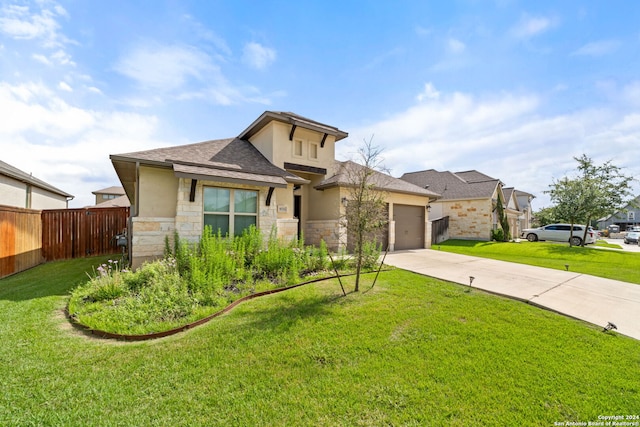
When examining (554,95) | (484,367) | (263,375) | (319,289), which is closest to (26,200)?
(319,289)

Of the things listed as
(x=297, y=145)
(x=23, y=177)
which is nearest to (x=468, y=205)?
(x=297, y=145)

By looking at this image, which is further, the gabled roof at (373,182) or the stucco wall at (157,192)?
the gabled roof at (373,182)

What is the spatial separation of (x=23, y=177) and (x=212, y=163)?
56.7ft

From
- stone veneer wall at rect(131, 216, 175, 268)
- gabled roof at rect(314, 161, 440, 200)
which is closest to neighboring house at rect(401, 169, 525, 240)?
gabled roof at rect(314, 161, 440, 200)

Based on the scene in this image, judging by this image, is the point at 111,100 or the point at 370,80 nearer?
the point at 111,100

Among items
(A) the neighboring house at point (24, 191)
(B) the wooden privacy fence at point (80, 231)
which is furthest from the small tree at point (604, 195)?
(A) the neighboring house at point (24, 191)

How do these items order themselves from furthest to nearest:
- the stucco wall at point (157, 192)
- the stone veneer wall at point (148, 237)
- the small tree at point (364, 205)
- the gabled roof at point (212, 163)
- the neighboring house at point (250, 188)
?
1. the stucco wall at point (157, 192)
2. the neighboring house at point (250, 188)
3. the gabled roof at point (212, 163)
4. the stone veneer wall at point (148, 237)
5. the small tree at point (364, 205)

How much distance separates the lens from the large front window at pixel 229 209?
8625mm

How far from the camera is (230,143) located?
1184cm

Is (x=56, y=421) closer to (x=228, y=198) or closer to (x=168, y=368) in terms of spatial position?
(x=168, y=368)

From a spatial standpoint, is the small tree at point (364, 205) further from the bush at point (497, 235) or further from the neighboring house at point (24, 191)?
the neighboring house at point (24, 191)

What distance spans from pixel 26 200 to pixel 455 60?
88.2 ft

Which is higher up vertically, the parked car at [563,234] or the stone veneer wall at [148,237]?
the stone veneer wall at [148,237]

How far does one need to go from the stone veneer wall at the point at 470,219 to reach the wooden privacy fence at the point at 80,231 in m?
23.6
